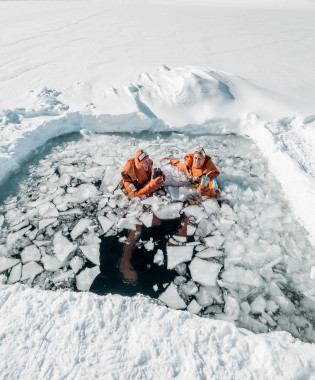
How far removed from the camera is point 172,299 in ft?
9.46

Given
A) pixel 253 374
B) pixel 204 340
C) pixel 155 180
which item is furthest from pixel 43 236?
pixel 253 374

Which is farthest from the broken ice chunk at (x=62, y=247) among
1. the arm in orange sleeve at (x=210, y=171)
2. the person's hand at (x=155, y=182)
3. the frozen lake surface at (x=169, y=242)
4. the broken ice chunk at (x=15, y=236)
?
the arm in orange sleeve at (x=210, y=171)

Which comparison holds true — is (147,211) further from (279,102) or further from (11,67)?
(11,67)

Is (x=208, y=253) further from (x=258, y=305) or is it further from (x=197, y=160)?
(x=197, y=160)

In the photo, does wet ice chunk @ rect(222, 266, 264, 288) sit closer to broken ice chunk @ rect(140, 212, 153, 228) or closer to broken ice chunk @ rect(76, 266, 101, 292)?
broken ice chunk @ rect(140, 212, 153, 228)

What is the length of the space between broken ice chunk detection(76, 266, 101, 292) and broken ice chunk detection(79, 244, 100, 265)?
0.11 meters

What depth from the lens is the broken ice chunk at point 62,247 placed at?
330cm

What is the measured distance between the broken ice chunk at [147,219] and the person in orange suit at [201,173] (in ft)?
2.89

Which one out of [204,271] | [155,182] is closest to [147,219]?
[155,182]

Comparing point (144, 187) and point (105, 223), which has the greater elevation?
point (144, 187)

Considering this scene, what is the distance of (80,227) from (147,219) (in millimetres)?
950

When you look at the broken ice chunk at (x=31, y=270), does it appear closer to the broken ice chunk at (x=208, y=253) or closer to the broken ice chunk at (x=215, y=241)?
the broken ice chunk at (x=208, y=253)

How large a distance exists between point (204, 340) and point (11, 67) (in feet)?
30.9

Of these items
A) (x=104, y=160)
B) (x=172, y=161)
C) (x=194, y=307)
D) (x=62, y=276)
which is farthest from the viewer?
(x=104, y=160)
